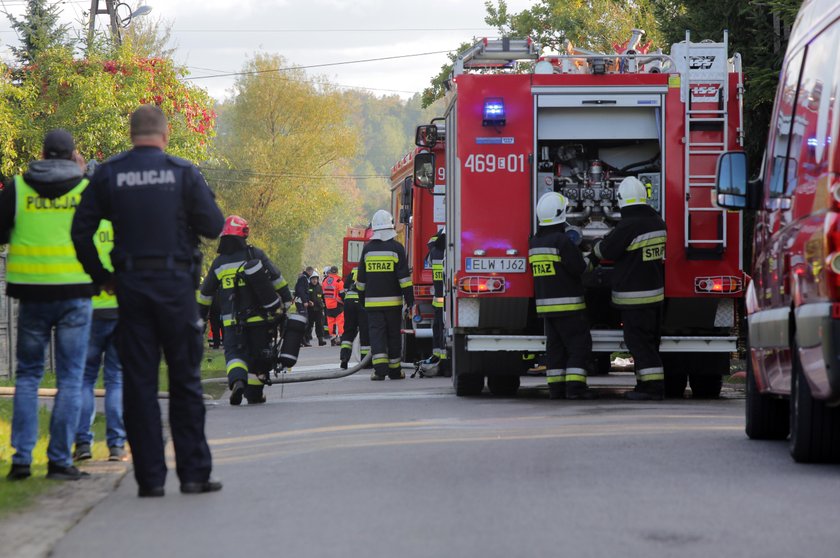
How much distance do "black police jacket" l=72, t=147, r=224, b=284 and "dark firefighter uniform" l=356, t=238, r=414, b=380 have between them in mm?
10733

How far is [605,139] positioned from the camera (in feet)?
45.1

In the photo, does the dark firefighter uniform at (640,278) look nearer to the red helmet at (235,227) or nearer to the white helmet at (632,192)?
the white helmet at (632,192)

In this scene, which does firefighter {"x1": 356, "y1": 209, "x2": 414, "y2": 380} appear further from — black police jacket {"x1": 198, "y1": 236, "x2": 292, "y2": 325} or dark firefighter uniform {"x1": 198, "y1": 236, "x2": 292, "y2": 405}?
black police jacket {"x1": 198, "y1": 236, "x2": 292, "y2": 325}

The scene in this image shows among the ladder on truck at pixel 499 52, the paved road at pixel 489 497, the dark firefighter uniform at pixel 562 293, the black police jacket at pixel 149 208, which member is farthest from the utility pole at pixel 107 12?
the black police jacket at pixel 149 208

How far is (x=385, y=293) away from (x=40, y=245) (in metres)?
10.3

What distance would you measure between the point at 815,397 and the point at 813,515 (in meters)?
1.32

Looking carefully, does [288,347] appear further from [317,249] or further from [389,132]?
[389,132]

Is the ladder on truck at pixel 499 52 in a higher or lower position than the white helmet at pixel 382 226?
higher

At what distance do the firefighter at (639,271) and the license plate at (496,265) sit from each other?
76cm

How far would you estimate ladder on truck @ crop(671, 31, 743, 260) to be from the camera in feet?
43.6

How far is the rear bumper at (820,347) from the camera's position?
7352 millimetres

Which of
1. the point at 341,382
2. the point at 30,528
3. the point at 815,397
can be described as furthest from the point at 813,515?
the point at 341,382

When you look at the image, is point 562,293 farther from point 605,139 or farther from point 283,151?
point 283,151

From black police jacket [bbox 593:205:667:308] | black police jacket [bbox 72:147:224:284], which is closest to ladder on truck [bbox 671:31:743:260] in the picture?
black police jacket [bbox 593:205:667:308]
